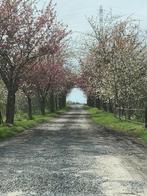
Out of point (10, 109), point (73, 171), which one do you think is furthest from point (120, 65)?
point (73, 171)

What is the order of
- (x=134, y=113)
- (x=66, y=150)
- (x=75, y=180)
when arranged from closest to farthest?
1. (x=75, y=180)
2. (x=66, y=150)
3. (x=134, y=113)

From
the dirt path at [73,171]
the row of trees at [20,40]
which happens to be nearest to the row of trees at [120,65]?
the row of trees at [20,40]

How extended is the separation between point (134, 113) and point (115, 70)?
16.6ft

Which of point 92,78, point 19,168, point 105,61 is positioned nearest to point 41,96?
point 92,78

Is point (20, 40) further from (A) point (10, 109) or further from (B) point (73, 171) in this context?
(B) point (73, 171)

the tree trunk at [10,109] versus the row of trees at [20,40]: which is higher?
the row of trees at [20,40]

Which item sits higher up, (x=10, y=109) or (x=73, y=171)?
(x=10, y=109)

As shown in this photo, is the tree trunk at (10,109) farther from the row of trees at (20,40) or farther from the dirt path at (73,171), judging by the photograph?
the dirt path at (73,171)

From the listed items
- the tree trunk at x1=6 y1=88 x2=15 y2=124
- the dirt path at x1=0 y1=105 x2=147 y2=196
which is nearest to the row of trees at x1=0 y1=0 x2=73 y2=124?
the tree trunk at x1=6 y1=88 x2=15 y2=124

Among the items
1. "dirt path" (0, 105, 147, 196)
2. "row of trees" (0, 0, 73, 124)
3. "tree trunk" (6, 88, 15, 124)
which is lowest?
"dirt path" (0, 105, 147, 196)

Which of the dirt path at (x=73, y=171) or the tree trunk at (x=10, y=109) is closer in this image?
the dirt path at (x=73, y=171)

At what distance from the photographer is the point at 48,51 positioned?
36125 mm

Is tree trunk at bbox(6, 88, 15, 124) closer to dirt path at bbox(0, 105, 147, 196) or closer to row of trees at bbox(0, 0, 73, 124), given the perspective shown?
row of trees at bbox(0, 0, 73, 124)

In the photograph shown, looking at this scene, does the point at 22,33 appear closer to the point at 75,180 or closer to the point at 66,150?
the point at 66,150
